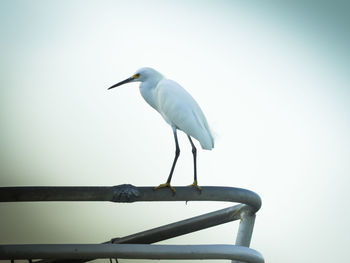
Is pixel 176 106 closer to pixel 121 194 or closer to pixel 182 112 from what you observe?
pixel 182 112

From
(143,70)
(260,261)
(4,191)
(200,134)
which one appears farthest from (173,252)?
(143,70)

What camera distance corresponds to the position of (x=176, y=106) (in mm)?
1381

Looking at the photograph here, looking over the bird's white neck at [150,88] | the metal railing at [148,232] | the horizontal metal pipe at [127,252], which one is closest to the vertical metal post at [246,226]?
the metal railing at [148,232]

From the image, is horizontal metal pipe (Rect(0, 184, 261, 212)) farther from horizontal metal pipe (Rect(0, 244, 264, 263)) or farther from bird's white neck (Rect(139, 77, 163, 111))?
→ bird's white neck (Rect(139, 77, 163, 111))

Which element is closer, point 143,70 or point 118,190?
point 118,190

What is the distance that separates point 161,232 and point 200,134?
16.9 inches

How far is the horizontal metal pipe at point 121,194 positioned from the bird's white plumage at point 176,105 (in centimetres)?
35

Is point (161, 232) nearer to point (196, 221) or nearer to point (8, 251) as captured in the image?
point (196, 221)

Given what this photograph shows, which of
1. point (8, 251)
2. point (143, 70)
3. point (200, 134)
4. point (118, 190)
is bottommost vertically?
point (8, 251)

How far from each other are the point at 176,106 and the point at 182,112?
0.09 feet

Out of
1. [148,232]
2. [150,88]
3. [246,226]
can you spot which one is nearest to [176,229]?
Answer: [148,232]

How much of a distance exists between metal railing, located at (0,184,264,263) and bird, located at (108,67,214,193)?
281 millimetres

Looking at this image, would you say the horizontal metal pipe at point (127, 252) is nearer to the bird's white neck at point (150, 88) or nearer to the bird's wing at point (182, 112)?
the bird's wing at point (182, 112)

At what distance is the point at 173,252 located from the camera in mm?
833
